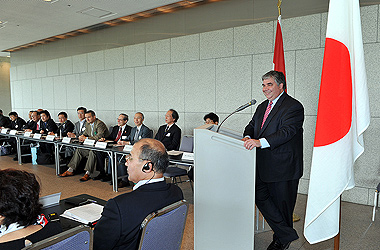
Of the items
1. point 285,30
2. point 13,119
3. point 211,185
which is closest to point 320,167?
point 211,185

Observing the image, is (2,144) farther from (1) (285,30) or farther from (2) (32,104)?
(1) (285,30)

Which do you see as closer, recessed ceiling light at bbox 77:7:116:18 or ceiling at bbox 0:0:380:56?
ceiling at bbox 0:0:380:56

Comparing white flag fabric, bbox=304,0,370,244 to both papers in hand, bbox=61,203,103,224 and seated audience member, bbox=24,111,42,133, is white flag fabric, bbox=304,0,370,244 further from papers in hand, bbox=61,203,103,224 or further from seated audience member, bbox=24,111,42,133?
seated audience member, bbox=24,111,42,133

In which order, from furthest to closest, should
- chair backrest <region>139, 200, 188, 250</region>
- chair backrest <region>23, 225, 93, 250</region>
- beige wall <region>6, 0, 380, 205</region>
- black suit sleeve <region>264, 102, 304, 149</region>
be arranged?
beige wall <region>6, 0, 380, 205</region>, black suit sleeve <region>264, 102, 304, 149</region>, chair backrest <region>139, 200, 188, 250</region>, chair backrest <region>23, 225, 93, 250</region>

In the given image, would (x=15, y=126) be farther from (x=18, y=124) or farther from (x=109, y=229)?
(x=109, y=229)

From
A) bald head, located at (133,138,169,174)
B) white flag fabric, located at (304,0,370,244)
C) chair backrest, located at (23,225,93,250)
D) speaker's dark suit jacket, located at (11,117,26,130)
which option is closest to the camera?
chair backrest, located at (23,225,93,250)

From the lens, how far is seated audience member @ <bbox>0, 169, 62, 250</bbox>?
1.20m

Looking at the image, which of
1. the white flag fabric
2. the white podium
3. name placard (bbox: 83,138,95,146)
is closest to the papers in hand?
the white podium

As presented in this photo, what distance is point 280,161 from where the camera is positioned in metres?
2.44

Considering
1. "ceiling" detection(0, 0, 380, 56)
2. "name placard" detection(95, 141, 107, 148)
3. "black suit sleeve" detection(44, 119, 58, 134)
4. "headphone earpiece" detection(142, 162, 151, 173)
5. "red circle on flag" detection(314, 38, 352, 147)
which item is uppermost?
"ceiling" detection(0, 0, 380, 56)

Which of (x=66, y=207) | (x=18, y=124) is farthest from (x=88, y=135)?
(x=66, y=207)

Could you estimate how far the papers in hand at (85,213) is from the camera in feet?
5.67

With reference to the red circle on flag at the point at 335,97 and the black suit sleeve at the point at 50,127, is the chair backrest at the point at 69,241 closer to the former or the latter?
the red circle on flag at the point at 335,97

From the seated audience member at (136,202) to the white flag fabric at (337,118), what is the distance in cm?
76
